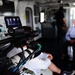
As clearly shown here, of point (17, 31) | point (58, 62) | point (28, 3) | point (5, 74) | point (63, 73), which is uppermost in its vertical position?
point (28, 3)

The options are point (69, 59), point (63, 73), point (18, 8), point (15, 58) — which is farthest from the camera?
point (18, 8)

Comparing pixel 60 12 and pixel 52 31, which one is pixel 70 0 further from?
pixel 52 31

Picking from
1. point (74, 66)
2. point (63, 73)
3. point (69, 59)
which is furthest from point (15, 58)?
point (69, 59)

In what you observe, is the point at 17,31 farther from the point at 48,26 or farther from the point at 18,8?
the point at 48,26

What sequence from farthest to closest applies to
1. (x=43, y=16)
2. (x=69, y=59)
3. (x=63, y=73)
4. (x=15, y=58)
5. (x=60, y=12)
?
(x=43, y=16)
(x=60, y=12)
(x=69, y=59)
(x=63, y=73)
(x=15, y=58)

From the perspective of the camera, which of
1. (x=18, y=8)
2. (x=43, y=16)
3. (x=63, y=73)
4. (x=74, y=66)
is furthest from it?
(x=43, y=16)

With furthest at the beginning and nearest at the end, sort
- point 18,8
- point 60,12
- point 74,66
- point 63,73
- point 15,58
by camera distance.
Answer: point 60,12 → point 18,8 → point 74,66 → point 63,73 → point 15,58

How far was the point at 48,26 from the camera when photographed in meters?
8.95

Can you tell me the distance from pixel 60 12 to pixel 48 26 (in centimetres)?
194

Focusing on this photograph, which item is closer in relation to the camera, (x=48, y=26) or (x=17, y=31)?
(x=17, y=31)

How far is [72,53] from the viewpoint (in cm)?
463

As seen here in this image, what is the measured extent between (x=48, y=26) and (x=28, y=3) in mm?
2134

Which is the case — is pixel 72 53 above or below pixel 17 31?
below

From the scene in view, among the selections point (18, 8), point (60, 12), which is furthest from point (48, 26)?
point (18, 8)
